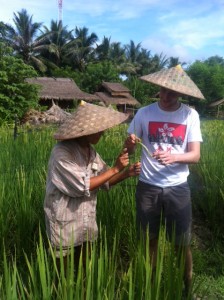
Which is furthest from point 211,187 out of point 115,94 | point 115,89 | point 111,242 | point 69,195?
point 115,89

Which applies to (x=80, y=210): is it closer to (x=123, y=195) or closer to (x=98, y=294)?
(x=98, y=294)

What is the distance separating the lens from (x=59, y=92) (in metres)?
27.8

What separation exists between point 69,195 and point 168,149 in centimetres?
59

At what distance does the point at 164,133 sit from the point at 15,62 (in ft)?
43.8

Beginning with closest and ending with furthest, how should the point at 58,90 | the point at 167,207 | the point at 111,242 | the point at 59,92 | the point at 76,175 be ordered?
the point at 76,175 → the point at 167,207 → the point at 111,242 → the point at 59,92 → the point at 58,90

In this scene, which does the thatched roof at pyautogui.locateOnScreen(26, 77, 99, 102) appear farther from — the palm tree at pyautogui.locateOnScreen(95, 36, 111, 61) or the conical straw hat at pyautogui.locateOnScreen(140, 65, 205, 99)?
the conical straw hat at pyautogui.locateOnScreen(140, 65, 205, 99)

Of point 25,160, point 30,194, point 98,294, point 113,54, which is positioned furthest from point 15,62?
point 113,54

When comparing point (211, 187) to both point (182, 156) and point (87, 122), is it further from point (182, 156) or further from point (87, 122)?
point (87, 122)

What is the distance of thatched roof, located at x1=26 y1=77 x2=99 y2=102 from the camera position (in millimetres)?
27016

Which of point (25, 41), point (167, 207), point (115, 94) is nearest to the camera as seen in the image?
point (167, 207)

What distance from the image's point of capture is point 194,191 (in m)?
3.43

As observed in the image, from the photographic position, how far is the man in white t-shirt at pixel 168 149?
203 centimetres

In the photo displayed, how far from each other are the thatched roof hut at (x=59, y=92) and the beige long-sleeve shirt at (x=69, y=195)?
2512 cm

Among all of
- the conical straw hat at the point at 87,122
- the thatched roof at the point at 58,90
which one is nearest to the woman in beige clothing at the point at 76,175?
the conical straw hat at the point at 87,122
